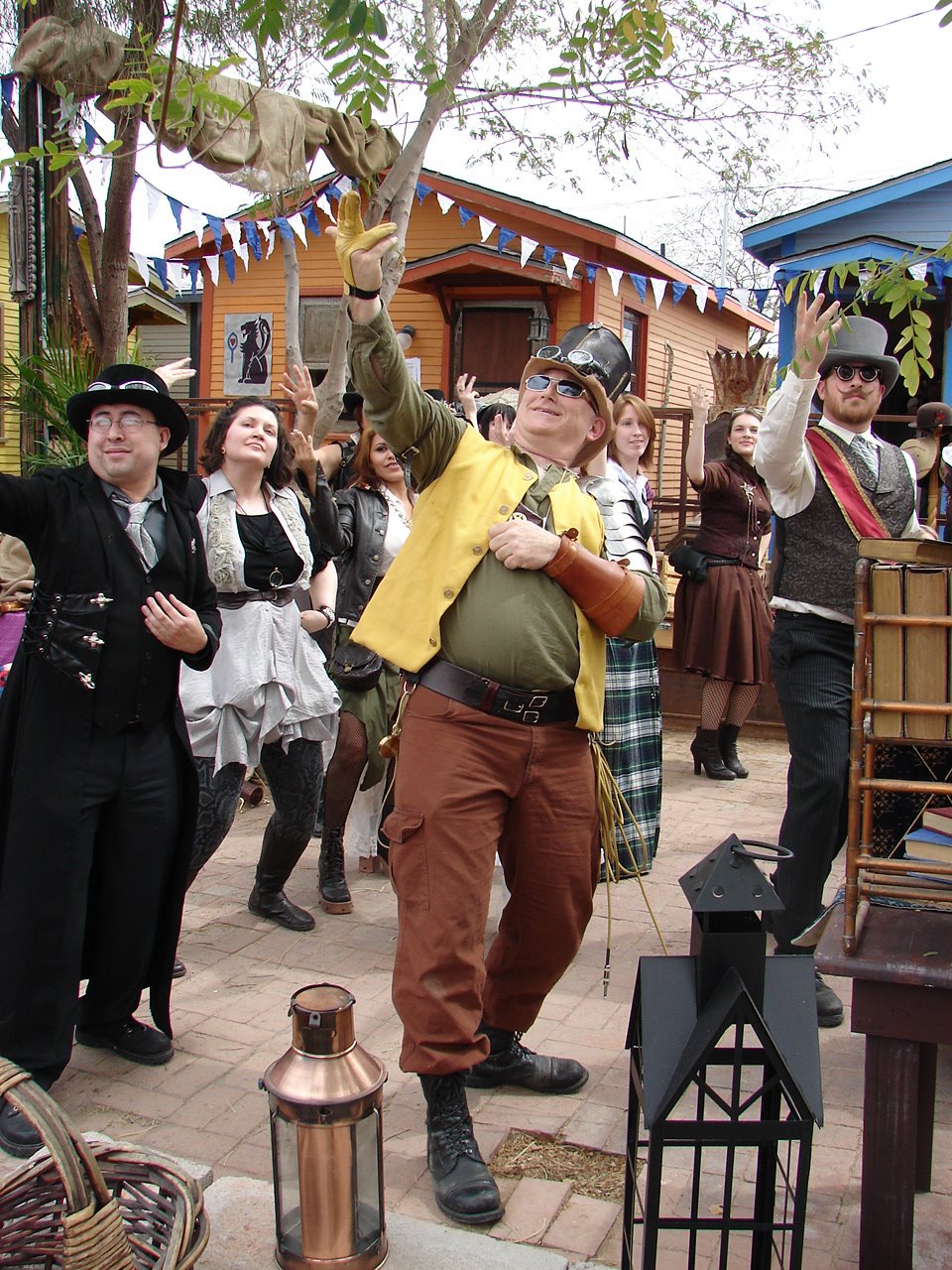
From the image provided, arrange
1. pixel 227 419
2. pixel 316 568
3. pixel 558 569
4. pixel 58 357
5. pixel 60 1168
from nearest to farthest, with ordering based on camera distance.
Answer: pixel 60 1168, pixel 558 569, pixel 227 419, pixel 316 568, pixel 58 357

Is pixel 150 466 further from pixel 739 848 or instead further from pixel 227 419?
pixel 739 848

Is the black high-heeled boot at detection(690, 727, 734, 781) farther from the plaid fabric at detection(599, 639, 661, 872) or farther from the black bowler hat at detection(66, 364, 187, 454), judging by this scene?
the black bowler hat at detection(66, 364, 187, 454)

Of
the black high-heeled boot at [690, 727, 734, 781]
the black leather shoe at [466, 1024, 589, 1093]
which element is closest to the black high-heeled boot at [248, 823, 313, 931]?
the black leather shoe at [466, 1024, 589, 1093]

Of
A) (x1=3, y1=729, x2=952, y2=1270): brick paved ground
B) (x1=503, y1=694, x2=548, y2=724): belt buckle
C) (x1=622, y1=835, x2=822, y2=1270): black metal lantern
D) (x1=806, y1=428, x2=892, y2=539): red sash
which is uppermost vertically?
(x1=806, y1=428, x2=892, y2=539): red sash

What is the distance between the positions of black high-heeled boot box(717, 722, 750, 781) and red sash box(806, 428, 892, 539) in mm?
3966

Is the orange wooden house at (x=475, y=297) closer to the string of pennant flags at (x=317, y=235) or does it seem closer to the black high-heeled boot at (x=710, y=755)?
the string of pennant flags at (x=317, y=235)

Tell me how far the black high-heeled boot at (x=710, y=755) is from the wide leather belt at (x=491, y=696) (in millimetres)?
4849

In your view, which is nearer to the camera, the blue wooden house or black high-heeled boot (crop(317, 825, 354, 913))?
black high-heeled boot (crop(317, 825, 354, 913))

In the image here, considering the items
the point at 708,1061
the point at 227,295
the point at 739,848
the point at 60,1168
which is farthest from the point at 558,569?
the point at 227,295

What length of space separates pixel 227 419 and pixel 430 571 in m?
1.90

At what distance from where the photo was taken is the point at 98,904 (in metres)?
3.48

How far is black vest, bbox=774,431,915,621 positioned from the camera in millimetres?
3914

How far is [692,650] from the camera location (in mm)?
7750

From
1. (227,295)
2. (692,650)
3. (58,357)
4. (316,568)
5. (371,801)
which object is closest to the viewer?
(316,568)
